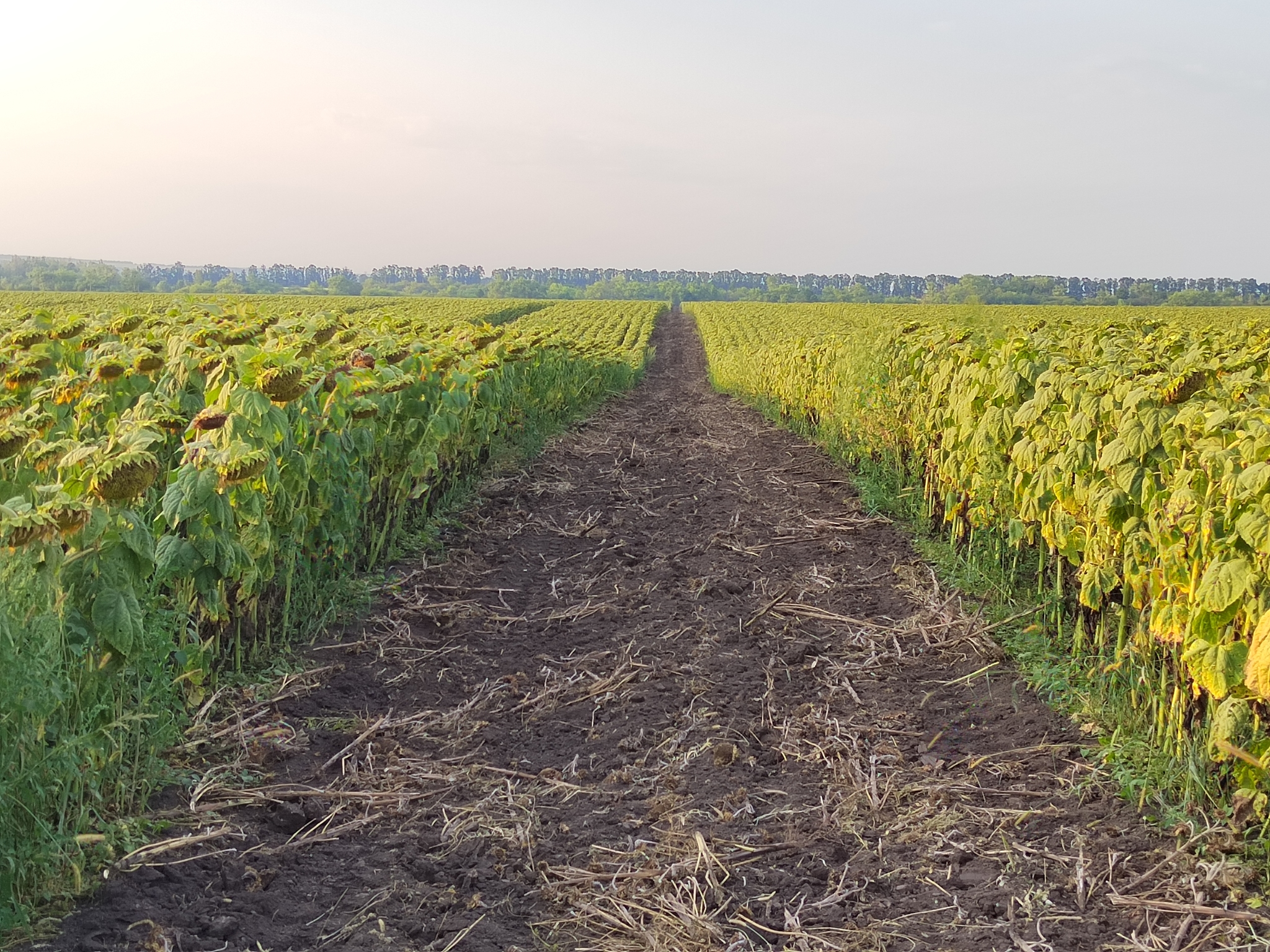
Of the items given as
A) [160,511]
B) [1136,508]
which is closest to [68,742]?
[160,511]

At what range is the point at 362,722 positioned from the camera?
392cm

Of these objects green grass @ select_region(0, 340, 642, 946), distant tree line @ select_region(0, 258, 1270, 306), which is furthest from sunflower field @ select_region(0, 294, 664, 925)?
distant tree line @ select_region(0, 258, 1270, 306)

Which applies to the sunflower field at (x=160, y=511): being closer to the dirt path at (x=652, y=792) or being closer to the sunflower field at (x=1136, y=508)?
the dirt path at (x=652, y=792)

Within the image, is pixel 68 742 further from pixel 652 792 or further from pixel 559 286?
pixel 559 286

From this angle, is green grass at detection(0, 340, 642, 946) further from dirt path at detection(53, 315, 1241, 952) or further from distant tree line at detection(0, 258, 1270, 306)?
distant tree line at detection(0, 258, 1270, 306)

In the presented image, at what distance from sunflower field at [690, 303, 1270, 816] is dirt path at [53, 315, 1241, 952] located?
0.37 metres

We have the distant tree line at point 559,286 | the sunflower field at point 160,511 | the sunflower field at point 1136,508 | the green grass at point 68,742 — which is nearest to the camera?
the green grass at point 68,742

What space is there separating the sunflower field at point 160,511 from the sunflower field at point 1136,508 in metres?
3.13

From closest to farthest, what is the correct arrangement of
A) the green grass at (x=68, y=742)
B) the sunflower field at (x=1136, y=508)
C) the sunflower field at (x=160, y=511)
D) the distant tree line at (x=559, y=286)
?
the green grass at (x=68, y=742)
the sunflower field at (x=160, y=511)
the sunflower field at (x=1136, y=508)
the distant tree line at (x=559, y=286)

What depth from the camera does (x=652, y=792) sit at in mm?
3484

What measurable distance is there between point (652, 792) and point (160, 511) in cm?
242

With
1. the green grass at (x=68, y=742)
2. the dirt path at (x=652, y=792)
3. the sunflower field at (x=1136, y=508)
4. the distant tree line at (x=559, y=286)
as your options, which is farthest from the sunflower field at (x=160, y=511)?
the distant tree line at (x=559, y=286)

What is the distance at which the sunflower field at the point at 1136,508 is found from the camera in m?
2.86

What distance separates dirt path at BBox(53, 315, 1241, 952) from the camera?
2.71 meters
